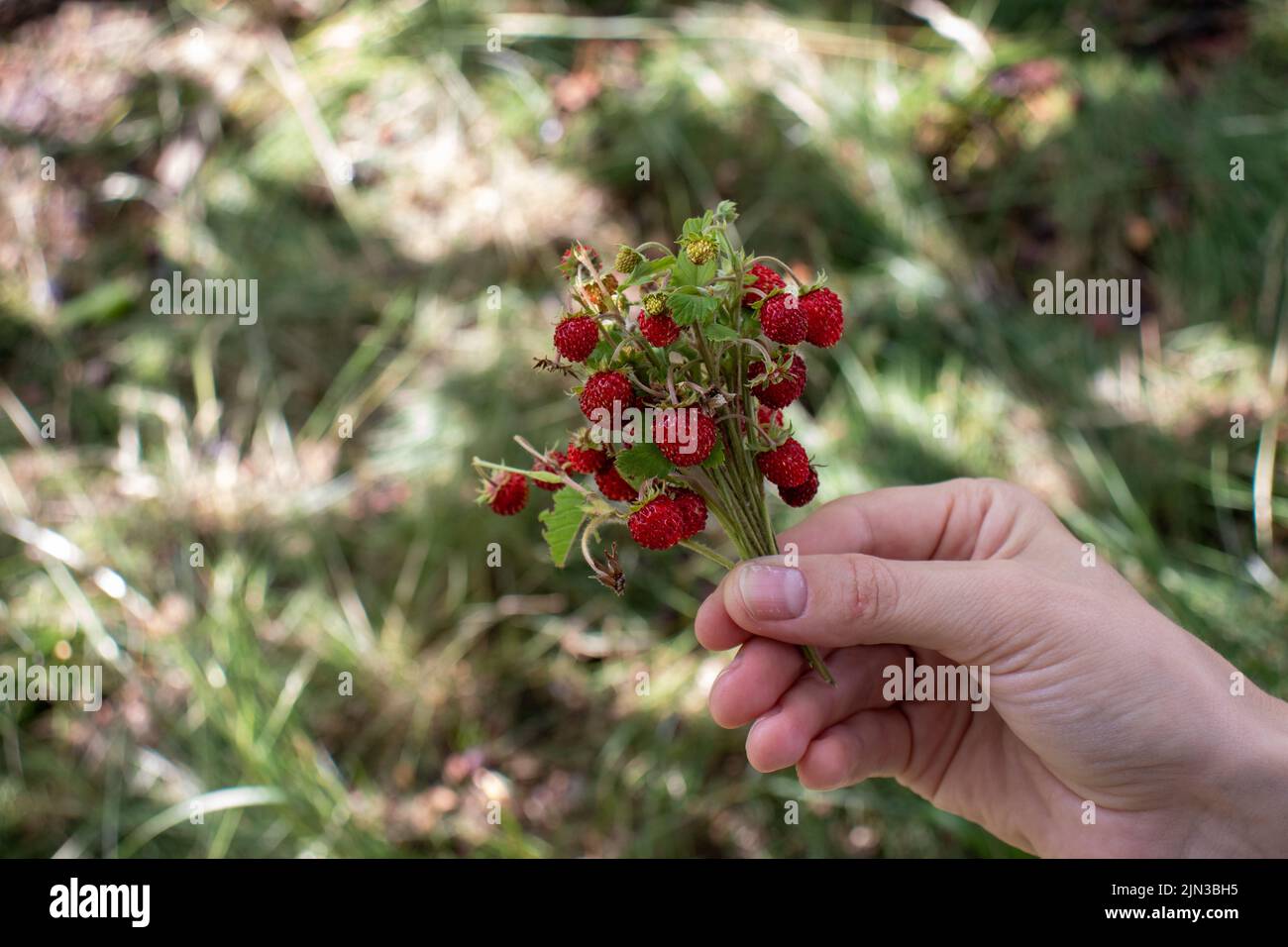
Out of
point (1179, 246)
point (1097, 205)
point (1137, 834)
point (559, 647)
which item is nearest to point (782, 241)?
point (1097, 205)

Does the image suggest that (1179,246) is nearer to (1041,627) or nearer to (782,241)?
(782,241)

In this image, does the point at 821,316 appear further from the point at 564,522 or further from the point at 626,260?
the point at 564,522

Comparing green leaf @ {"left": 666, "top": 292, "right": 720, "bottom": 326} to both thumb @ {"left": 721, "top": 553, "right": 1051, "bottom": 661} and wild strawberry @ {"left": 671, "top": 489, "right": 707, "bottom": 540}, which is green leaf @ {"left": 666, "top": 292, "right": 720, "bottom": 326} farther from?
thumb @ {"left": 721, "top": 553, "right": 1051, "bottom": 661}

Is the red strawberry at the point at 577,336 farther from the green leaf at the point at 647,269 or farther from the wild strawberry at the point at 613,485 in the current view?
the wild strawberry at the point at 613,485

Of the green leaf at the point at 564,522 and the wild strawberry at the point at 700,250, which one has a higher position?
the wild strawberry at the point at 700,250

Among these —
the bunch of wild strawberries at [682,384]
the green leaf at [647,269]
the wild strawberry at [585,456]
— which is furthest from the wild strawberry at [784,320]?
the wild strawberry at [585,456]
